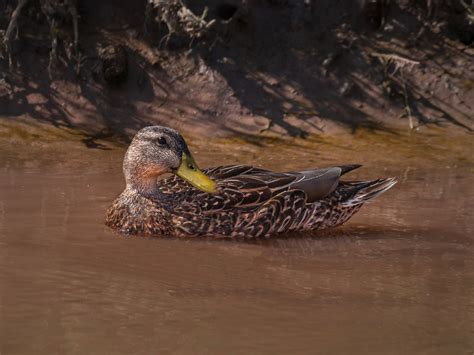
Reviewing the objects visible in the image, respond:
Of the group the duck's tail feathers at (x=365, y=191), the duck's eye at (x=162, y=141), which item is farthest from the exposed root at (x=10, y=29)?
the duck's tail feathers at (x=365, y=191)

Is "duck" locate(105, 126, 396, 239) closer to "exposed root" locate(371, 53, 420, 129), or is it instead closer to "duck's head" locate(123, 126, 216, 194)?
"duck's head" locate(123, 126, 216, 194)

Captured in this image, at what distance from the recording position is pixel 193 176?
24.3 ft

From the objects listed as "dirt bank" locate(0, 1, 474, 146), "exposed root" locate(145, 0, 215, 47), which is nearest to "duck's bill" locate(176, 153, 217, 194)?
"dirt bank" locate(0, 1, 474, 146)

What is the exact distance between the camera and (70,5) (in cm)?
1118

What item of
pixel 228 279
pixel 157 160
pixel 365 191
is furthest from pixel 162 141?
pixel 228 279

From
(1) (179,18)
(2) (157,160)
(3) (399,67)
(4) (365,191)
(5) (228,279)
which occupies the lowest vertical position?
(5) (228,279)

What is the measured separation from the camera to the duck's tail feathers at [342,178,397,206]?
7754mm

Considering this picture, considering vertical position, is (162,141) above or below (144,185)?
above

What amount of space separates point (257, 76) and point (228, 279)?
19.4 ft

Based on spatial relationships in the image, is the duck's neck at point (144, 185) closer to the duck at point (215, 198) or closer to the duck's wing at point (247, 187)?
the duck at point (215, 198)

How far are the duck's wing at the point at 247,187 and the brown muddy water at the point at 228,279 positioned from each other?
1.14 feet

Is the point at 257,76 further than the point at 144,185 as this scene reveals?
Yes

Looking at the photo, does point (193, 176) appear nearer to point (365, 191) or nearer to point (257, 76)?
point (365, 191)

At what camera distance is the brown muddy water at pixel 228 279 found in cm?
482
